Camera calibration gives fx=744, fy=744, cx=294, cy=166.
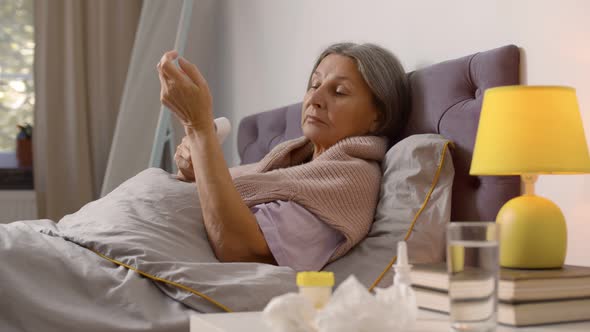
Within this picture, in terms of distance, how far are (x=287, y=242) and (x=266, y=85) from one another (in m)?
1.65

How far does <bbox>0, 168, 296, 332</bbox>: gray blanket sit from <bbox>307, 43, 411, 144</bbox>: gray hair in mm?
569

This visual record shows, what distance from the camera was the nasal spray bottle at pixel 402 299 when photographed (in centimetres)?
76

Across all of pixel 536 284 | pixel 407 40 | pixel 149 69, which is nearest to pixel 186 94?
pixel 407 40

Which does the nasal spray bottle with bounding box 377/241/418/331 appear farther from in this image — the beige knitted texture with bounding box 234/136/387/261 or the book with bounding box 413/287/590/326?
the beige knitted texture with bounding box 234/136/387/261

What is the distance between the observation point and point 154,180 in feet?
5.92

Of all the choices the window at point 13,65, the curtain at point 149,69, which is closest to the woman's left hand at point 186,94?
the curtain at point 149,69

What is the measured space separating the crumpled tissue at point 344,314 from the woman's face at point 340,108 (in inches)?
42.5

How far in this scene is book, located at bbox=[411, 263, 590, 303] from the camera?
3.12 feet

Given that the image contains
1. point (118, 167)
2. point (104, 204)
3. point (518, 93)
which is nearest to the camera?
point (518, 93)

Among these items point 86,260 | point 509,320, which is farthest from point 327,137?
point 509,320

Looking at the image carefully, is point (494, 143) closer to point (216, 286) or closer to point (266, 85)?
point (216, 286)

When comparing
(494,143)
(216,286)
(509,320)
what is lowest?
(216,286)

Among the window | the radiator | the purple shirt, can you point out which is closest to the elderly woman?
the purple shirt

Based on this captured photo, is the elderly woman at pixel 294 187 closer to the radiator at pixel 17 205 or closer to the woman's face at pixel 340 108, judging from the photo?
the woman's face at pixel 340 108
